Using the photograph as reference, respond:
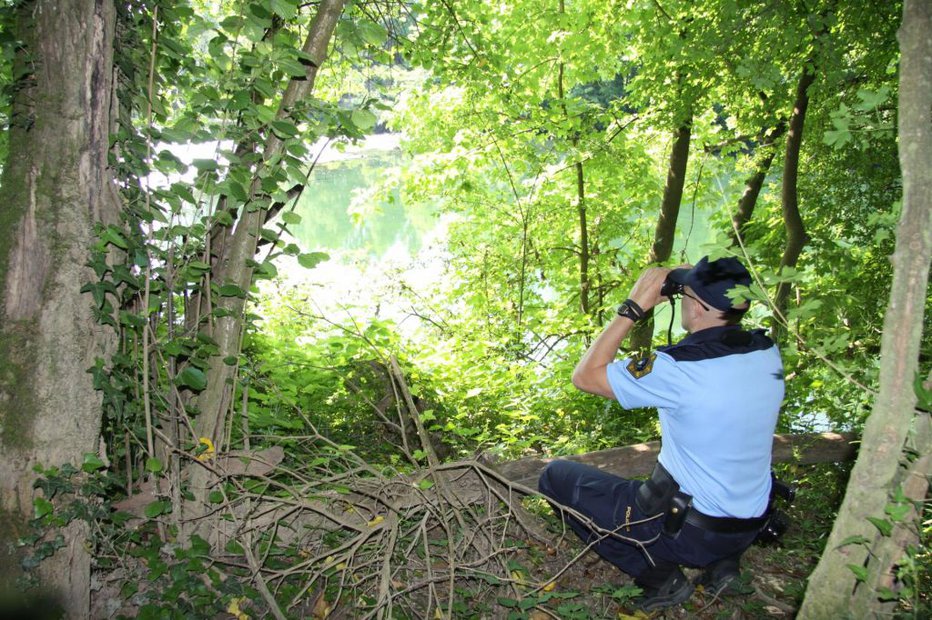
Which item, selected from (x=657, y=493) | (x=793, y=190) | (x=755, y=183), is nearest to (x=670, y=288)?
(x=657, y=493)

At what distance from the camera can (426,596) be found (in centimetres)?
263

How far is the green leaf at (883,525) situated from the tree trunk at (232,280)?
7.47ft

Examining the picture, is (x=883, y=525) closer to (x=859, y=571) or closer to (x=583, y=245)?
(x=859, y=571)

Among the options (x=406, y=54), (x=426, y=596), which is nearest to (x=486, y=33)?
(x=406, y=54)

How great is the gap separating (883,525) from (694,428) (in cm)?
105

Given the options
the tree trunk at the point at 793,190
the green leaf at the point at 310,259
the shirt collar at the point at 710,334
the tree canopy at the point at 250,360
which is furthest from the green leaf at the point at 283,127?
the tree trunk at the point at 793,190

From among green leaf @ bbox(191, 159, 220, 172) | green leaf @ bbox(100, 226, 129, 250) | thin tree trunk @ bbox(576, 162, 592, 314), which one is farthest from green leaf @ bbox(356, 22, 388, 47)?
thin tree trunk @ bbox(576, 162, 592, 314)

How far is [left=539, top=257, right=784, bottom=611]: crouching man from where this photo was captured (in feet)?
8.02

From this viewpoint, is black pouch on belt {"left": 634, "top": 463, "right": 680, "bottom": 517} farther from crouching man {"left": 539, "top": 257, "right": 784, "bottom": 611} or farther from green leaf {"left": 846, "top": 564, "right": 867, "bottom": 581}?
green leaf {"left": 846, "top": 564, "right": 867, "bottom": 581}

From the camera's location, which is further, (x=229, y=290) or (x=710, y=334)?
(x=710, y=334)

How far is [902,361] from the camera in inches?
56.6

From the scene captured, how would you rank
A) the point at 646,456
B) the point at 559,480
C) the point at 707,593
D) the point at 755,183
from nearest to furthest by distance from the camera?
the point at 707,593 → the point at 559,480 → the point at 646,456 → the point at 755,183

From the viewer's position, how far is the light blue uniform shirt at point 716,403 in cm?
243

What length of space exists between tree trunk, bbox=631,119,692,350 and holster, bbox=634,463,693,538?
168 inches
